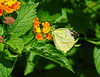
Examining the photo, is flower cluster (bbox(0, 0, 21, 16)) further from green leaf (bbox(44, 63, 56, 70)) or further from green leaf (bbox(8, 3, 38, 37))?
green leaf (bbox(44, 63, 56, 70))

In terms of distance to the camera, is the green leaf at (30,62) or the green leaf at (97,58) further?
the green leaf at (97,58)

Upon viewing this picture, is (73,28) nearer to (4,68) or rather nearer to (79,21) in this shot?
(79,21)

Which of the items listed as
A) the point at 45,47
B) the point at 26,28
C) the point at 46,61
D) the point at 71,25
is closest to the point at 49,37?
the point at 45,47

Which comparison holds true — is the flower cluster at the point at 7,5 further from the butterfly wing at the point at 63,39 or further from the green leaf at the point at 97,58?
the green leaf at the point at 97,58

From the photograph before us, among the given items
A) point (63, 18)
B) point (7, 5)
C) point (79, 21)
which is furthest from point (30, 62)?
point (79, 21)

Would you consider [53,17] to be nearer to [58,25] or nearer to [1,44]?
[58,25]

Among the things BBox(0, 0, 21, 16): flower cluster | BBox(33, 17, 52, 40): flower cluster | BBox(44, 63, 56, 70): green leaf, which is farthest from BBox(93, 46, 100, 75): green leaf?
BBox(0, 0, 21, 16): flower cluster

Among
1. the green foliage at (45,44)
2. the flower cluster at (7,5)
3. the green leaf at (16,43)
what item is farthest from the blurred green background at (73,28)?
the green leaf at (16,43)
